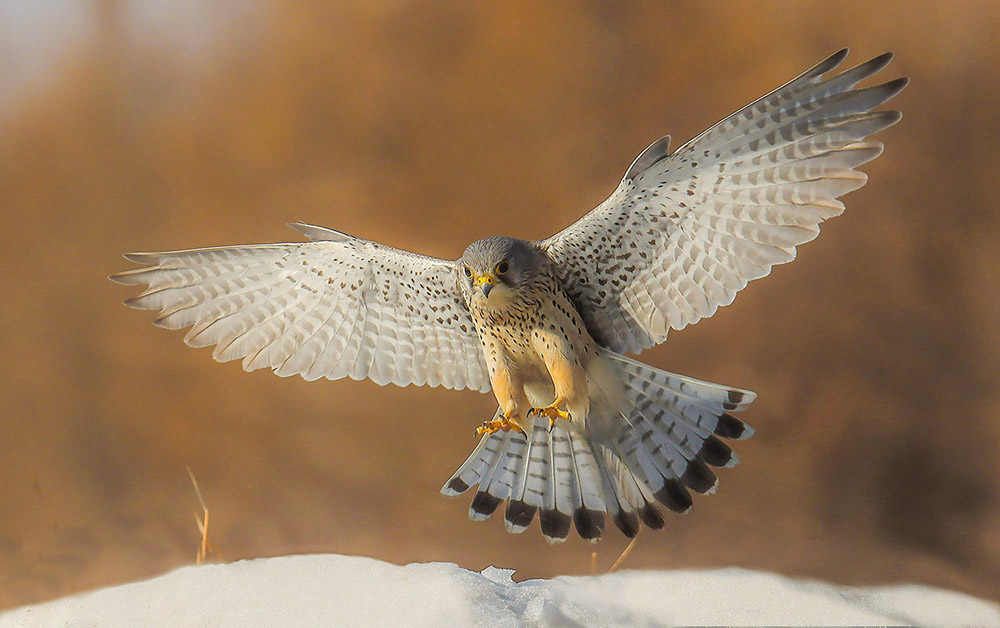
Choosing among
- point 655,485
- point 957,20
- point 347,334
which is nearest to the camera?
point 655,485

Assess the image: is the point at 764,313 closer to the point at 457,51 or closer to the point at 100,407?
the point at 457,51

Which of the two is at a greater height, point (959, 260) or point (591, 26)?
point (591, 26)

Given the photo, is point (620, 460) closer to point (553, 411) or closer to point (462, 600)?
point (553, 411)

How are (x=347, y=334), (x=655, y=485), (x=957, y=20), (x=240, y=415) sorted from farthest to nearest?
(x=240, y=415)
(x=957, y=20)
(x=347, y=334)
(x=655, y=485)

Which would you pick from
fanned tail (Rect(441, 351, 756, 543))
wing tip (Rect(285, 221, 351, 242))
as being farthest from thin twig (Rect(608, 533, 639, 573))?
wing tip (Rect(285, 221, 351, 242))

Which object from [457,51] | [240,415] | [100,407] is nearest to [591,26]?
[457,51]

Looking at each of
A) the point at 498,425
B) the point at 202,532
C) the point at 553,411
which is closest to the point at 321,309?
the point at 498,425

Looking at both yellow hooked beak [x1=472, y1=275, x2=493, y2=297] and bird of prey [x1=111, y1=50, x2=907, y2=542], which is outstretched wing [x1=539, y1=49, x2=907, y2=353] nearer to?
bird of prey [x1=111, y1=50, x2=907, y2=542]
